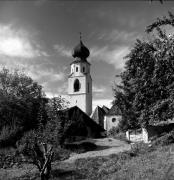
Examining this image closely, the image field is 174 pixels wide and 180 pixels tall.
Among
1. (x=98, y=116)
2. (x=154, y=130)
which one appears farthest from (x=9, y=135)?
(x=98, y=116)

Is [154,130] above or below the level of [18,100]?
below

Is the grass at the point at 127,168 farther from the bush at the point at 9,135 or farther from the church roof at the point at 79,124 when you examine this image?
the church roof at the point at 79,124

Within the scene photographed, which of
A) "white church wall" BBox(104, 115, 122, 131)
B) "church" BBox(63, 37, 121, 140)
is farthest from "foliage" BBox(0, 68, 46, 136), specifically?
"church" BBox(63, 37, 121, 140)

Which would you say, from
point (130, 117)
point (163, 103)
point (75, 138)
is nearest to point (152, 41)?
point (163, 103)

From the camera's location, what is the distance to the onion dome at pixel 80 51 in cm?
5881

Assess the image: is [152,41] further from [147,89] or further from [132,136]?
[132,136]

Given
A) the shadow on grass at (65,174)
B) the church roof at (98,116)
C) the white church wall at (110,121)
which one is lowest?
the shadow on grass at (65,174)

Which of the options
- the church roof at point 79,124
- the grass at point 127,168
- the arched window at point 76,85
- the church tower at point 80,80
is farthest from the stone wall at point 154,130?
the arched window at point 76,85

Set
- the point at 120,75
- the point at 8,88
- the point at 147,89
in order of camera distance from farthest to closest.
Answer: the point at 8,88, the point at 120,75, the point at 147,89

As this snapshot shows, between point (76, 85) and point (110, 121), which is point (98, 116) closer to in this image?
point (110, 121)

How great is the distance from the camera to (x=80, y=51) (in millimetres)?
59000

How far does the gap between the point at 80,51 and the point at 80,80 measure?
6755mm

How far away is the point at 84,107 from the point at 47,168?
150ft

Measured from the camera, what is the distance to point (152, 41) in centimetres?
1353
